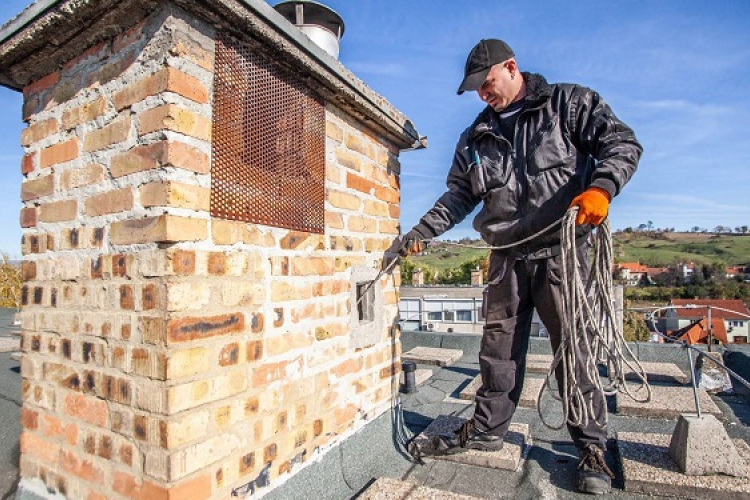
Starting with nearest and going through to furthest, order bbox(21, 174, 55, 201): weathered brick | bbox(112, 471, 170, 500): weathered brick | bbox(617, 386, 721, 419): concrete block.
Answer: bbox(112, 471, 170, 500): weathered brick
bbox(21, 174, 55, 201): weathered brick
bbox(617, 386, 721, 419): concrete block

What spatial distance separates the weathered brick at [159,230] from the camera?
53.2 inches

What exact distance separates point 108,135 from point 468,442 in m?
2.24

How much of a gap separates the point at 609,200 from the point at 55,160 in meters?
2.42

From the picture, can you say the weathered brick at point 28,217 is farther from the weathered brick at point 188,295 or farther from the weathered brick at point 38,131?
the weathered brick at point 188,295

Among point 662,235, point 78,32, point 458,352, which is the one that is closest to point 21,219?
point 78,32

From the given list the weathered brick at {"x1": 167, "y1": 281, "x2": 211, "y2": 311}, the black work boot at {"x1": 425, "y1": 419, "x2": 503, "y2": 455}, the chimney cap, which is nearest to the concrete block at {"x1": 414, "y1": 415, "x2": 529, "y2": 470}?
the black work boot at {"x1": 425, "y1": 419, "x2": 503, "y2": 455}

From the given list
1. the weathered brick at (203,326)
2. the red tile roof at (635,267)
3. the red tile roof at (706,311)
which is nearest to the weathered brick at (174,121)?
the weathered brick at (203,326)

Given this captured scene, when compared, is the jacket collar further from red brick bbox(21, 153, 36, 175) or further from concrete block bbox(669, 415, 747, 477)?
red brick bbox(21, 153, 36, 175)

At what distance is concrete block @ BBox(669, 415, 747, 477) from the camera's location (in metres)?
2.04

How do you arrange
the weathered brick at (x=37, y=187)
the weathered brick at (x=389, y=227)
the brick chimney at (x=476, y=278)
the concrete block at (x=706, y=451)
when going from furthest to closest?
1. the brick chimney at (x=476, y=278)
2. the weathered brick at (x=389, y=227)
3. the concrete block at (x=706, y=451)
4. the weathered brick at (x=37, y=187)

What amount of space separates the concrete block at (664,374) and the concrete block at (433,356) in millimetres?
1723

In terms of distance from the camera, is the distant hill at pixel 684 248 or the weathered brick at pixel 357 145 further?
the distant hill at pixel 684 248

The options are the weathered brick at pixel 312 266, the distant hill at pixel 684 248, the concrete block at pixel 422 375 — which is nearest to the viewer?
the weathered brick at pixel 312 266

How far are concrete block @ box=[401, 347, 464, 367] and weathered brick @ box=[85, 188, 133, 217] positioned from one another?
154 inches
